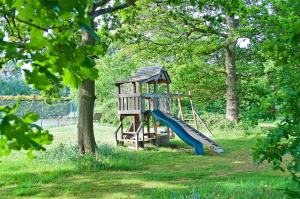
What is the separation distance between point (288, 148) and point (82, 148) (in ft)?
27.3

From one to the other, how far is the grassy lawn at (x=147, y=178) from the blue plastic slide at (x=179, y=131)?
721mm

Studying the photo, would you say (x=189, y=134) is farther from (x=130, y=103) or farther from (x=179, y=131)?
(x=130, y=103)

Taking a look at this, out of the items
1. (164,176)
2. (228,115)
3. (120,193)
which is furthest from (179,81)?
(120,193)

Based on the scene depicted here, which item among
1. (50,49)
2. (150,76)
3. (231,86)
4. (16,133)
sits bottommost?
(16,133)

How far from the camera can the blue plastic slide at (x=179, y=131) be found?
13504 mm

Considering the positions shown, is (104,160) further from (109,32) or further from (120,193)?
(109,32)

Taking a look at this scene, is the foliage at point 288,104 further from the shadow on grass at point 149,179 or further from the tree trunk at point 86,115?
the tree trunk at point 86,115

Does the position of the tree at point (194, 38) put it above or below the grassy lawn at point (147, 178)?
above

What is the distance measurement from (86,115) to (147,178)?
3.48 m

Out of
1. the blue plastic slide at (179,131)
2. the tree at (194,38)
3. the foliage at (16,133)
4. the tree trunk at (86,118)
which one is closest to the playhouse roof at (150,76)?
the blue plastic slide at (179,131)

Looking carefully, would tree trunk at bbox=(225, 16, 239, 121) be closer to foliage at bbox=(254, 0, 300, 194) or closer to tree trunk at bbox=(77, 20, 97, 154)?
tree trunk at bbox=(77, 20, 97, 154)

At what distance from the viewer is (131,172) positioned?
9711 millimetres

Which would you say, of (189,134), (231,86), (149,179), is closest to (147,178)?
(149,179)

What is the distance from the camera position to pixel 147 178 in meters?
8.81
